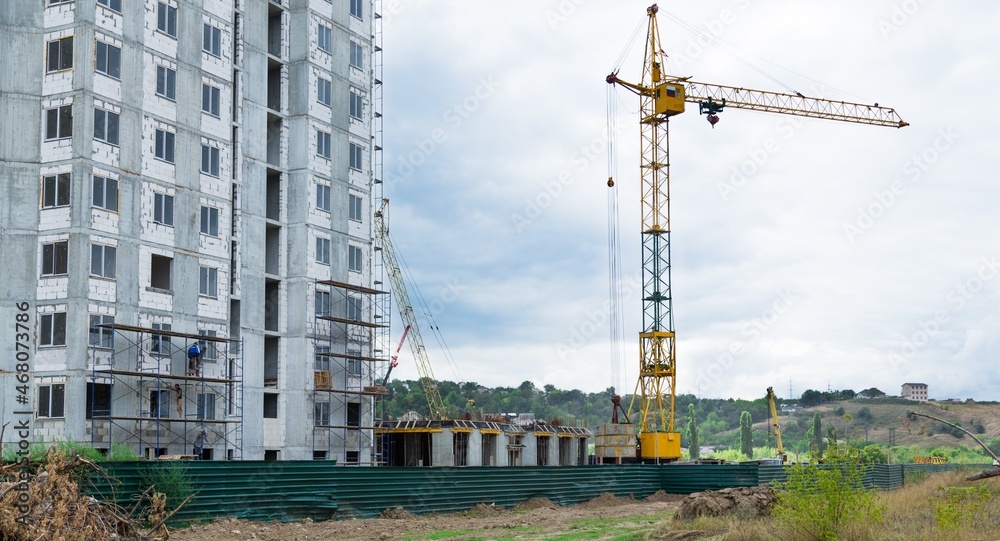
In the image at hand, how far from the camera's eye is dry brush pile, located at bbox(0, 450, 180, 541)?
22.4 metres

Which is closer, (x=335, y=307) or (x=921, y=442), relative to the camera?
(x=335, y=307)

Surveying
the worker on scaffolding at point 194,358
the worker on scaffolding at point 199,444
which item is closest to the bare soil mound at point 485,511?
the worker on scaffolding at point 199,444

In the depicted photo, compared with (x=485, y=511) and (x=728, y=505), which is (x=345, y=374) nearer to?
(x=485, y=511)

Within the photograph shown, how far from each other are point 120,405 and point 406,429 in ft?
77.7

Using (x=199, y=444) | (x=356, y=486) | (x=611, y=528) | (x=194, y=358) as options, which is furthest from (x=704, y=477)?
(x=194, y=358)

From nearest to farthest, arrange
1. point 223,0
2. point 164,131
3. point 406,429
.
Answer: point 164,131, point 223,0, point 406,429

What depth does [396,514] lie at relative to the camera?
147 ft

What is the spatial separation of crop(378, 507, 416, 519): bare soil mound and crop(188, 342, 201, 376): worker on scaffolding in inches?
549

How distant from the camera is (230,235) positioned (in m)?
57.0

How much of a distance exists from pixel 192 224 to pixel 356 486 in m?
17.7

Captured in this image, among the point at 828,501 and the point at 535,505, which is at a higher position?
the point at 828,501

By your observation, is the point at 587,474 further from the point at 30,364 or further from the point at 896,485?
the point at 30,364

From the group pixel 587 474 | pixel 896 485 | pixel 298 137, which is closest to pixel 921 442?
pixel 896 485

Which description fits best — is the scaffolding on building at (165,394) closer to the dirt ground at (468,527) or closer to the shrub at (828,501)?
the dirt ground at (468,527)
